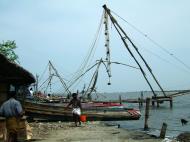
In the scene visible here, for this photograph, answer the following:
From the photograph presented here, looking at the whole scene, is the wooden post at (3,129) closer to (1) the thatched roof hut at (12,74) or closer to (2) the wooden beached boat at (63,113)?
(1) the thatched roof hut at (12,74)

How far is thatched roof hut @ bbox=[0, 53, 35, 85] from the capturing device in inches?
602

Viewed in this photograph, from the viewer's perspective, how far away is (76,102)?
2186cm

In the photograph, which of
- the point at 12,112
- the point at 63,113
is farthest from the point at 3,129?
the point at 63,113

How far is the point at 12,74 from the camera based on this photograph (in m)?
16.1

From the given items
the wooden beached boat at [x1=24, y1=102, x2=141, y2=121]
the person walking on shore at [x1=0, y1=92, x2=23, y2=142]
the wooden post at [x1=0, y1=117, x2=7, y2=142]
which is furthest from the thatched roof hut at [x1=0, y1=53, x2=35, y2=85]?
the wooden beached boat at [x1=24, y1=102, x2=141, y2=121]

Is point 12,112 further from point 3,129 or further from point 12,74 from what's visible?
point 12,74

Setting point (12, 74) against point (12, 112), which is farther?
point (12, 74)

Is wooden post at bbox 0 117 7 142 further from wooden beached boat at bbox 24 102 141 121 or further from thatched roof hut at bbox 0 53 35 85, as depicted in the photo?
wooden beached boat at bbox 24 102 141 121

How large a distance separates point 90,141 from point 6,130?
3.24 meters

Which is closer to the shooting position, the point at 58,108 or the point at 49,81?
the point at 58,108

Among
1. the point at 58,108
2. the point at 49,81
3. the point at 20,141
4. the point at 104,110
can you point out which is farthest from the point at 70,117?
the point at 49,81

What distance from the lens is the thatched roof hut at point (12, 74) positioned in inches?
602

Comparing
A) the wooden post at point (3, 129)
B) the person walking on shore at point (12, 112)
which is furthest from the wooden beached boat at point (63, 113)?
the person walking on shore at point (12, 112)

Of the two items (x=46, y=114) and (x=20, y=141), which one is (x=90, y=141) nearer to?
(x=20, y=141)
